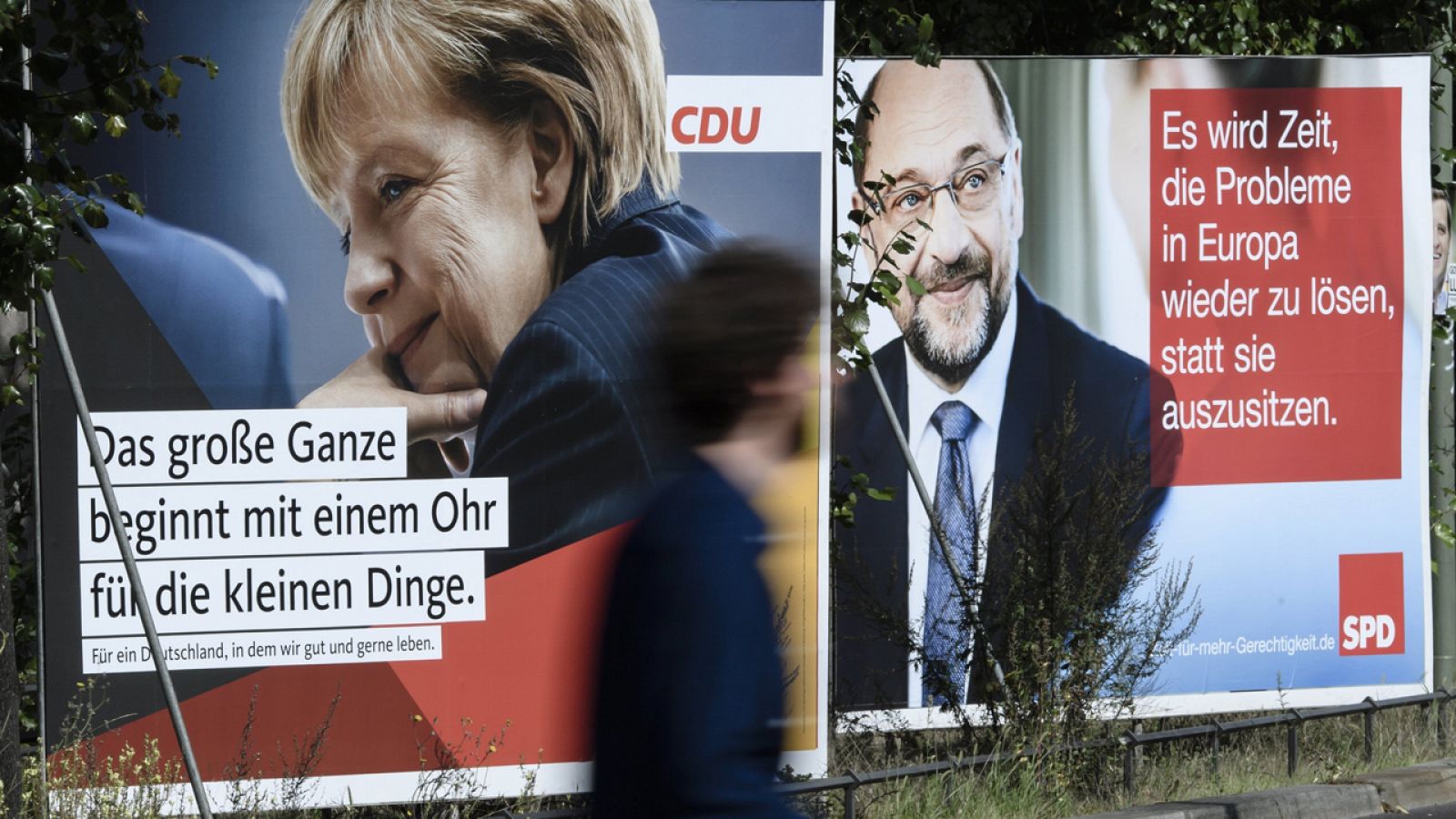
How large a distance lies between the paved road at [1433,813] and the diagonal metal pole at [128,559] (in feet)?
16.7

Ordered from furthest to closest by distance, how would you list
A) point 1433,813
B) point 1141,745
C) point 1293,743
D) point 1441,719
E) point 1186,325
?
point 1441,719
point 1186,325
point 1293,743
point 1141,745
point 1433,813

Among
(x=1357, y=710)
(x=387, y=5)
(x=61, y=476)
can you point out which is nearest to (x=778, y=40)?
(x=387, y=5)

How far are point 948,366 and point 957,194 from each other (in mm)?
828

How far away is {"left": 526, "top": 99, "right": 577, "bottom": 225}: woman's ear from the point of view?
6.27 metres

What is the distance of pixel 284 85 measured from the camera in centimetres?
607

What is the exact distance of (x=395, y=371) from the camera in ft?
20.3

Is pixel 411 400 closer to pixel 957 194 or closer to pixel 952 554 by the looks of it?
pixel 952 554

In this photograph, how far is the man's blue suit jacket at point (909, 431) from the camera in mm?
7910

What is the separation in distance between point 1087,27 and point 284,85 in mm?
5942

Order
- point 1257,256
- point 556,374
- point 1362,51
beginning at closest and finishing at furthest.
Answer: point 556,374 → point 1257,256 → point 1362,51

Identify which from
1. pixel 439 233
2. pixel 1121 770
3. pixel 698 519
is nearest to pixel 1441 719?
pixel 1121 770

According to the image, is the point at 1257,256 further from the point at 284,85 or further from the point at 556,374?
the point at 284,85

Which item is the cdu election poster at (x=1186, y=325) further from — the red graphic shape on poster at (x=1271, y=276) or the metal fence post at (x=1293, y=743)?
the metal fence post at (x=1293, y=743)

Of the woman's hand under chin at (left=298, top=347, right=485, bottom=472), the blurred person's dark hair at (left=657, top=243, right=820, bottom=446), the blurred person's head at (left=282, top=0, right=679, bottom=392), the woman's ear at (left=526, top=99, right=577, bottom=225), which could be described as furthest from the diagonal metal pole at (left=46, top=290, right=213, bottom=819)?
the blurred person's dark hair at (left=657, top=243, right=820, bottom=446)
